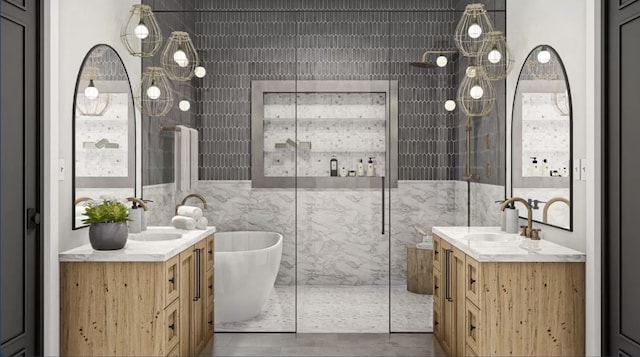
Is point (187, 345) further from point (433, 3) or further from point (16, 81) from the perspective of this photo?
point (433, 3)

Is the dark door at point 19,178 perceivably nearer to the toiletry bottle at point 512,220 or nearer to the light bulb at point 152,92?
the light bulb at point 152,92

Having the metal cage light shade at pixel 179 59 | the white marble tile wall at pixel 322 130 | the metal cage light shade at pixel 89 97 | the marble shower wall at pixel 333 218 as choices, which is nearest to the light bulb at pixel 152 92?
the metal cage light shade at pixel 179 59

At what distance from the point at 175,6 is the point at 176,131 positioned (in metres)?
1.07

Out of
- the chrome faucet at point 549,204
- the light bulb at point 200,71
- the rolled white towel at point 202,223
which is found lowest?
the rolled white towel at point 202,223

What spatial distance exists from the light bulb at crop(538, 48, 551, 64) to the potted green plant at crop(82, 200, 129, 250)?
2.93m

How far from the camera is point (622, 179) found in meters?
2.90

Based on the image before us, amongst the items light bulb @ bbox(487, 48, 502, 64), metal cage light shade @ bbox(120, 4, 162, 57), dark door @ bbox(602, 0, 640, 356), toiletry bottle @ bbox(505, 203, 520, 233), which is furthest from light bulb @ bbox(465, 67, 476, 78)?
metal cage light shade @ bbox(120, 4, 162, 57)

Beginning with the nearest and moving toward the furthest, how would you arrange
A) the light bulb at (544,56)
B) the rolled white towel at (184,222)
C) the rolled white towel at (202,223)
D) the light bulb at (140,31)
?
the light bulb at (544,56), the light bulb at (140,31), the rolled white towel at (184,222), the rolled white towel at (202,223)

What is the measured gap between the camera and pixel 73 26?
3.57m

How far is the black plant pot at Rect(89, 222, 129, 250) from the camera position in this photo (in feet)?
10.9

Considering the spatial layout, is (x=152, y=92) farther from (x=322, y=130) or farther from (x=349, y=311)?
(x=349, y=311)

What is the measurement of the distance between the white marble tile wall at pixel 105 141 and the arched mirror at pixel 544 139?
9.81 feet

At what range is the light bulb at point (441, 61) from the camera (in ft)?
15.3

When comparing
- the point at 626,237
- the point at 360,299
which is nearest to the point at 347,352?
the point at 360,299
